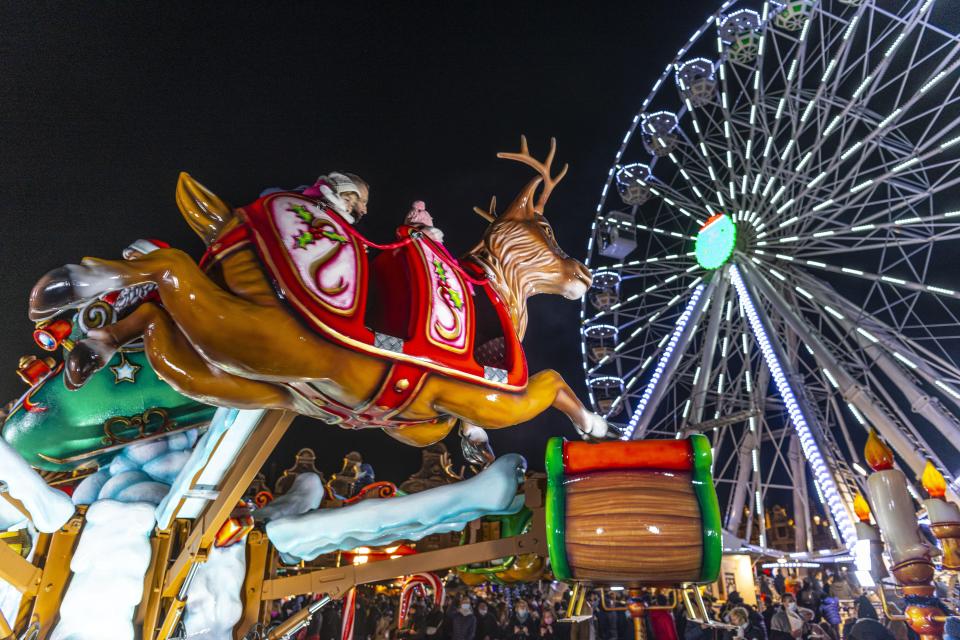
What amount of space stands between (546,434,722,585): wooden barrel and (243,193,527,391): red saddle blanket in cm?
48

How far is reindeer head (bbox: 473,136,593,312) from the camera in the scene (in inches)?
116

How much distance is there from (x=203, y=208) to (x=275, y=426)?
0.96m

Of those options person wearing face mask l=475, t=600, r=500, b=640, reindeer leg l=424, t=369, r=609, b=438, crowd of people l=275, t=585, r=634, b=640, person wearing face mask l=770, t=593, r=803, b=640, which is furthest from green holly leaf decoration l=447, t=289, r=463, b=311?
person wearing face mask l=770, t=593, r=803, b=640

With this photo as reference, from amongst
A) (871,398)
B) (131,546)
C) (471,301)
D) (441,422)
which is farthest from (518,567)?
(871,398)

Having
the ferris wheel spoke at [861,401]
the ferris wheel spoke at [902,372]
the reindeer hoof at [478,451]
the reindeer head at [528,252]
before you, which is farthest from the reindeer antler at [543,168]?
the ferris wheel spoke at [902,372]

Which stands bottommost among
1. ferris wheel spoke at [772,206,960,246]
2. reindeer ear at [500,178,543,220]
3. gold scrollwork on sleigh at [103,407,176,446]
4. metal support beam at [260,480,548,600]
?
metal support beam at [260,480,548,600]

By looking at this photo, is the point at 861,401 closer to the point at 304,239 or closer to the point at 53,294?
the point at 304,239

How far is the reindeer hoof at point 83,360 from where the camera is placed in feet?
6.29

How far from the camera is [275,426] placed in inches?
102

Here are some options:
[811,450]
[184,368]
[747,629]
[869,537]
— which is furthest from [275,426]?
[811,450]

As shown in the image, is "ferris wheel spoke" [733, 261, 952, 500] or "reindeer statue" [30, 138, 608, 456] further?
"ferris wheel spoke" [733, 261, 952, 500]

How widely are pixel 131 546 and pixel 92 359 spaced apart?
131 cm

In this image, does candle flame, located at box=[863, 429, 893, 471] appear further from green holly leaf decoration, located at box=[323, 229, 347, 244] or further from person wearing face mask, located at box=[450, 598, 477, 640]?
person wearing face mask, located at box=[450, 598, 477, 640]

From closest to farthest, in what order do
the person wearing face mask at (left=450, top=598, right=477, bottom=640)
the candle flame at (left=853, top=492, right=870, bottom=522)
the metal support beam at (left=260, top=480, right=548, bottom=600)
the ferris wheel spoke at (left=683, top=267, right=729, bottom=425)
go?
the metal support beam at (left=260, top=480, right=548, bottom=600) < the candle flame at (left=853, top=492, right=870, bottom=522) < the person wearing face mask at (left=450, top=598, right=477, bottom=640) < the ferris wheel spoke at (left=683, top=267, right=729, bottom=425)
